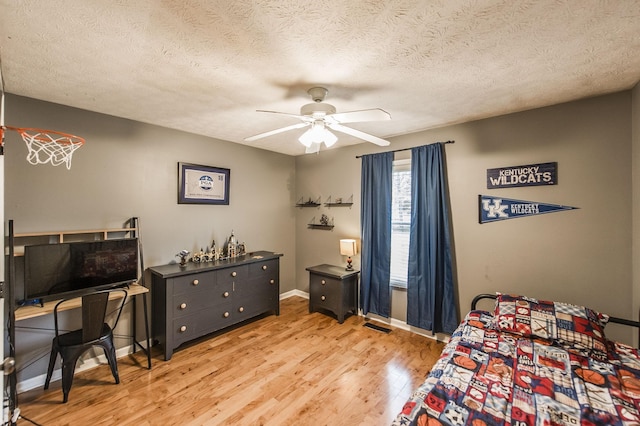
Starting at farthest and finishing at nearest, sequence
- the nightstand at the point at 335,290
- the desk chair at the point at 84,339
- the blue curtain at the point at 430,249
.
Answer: the nightstand at the point at 335,290 → the blue curtain at the point at 430,249 → the desk chair at the point at 84,339

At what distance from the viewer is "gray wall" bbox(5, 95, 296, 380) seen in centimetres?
238

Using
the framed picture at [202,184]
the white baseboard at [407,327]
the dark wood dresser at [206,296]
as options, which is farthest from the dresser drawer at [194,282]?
the white baseboard at [407,327]

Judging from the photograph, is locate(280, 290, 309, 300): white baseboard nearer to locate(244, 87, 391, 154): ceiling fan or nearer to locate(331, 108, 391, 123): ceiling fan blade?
locate(244, 87, 391, 154): ceiling fan

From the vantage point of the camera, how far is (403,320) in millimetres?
3592

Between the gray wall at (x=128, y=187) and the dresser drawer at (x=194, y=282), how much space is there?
500mm

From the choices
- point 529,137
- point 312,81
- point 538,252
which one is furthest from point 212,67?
point 538,252

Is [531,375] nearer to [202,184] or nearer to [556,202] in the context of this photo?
[556,202]

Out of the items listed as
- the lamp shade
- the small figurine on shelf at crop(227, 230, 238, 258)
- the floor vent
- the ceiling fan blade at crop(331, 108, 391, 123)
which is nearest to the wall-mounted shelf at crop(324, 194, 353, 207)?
the lamp shade

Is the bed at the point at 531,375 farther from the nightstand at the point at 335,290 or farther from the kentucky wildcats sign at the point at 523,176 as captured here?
the nightstand at the point at 335,290

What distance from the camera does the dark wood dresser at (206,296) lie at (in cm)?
288

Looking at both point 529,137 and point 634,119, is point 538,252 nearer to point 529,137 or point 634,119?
point 529,137

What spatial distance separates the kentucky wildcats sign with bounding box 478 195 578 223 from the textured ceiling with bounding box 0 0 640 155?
0.92 meters

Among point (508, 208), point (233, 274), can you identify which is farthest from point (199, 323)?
point (508, 208)

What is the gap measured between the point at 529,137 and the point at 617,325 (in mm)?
1793
